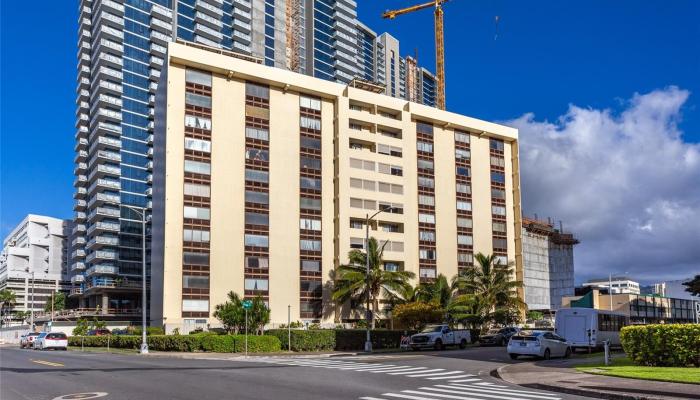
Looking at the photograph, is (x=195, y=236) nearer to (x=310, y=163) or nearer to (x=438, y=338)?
(x=310, y=163)

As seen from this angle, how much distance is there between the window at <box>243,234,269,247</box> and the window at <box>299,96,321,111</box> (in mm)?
17010

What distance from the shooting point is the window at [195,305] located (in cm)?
6656

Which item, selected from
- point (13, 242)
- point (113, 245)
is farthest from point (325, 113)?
point (13, 242)

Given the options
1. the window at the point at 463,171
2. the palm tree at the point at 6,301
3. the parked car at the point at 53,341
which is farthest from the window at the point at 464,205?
the palm tree at the point at 6,301

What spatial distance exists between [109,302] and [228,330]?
63936 millimetres

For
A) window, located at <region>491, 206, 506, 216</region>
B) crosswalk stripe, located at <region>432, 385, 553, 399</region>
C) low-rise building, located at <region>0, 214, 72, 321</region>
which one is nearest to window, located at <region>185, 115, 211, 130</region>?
window, located at <region>491, 206, 506, 216</region>

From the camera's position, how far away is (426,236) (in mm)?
85438

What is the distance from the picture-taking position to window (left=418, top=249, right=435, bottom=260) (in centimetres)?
8444

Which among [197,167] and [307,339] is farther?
[197,167]

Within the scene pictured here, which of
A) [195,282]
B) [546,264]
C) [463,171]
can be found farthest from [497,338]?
[546,264]

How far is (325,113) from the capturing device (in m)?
80.8

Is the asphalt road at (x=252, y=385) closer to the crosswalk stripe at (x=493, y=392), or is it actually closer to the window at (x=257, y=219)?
the crosswalk stripe at (x=493, y=392)

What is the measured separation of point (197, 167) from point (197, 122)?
16.1ft

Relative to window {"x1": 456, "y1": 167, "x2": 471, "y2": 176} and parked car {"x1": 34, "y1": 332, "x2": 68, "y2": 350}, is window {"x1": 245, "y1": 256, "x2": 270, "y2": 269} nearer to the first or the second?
parked car {"x1": 34, "y1": 332, "x2": 68, "y2": 350}
